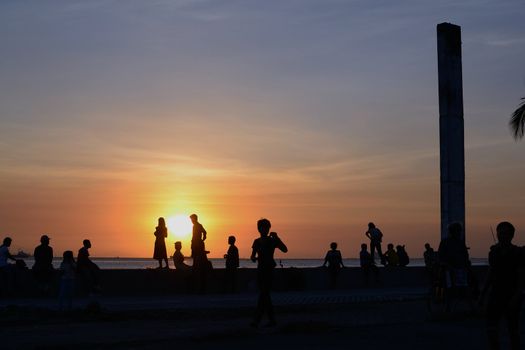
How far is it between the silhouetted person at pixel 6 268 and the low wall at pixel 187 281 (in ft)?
0.18

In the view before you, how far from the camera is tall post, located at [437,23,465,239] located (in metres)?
23.3

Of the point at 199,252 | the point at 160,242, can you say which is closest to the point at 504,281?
the point at 199,252

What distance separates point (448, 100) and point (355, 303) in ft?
17.8

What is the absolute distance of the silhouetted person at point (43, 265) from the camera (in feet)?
84.1

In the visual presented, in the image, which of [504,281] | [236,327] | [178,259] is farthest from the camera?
[178,259]

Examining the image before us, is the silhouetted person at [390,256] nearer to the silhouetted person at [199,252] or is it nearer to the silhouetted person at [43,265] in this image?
the silhouetted person at [199,252]

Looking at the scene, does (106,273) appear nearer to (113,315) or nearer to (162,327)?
(113,315)

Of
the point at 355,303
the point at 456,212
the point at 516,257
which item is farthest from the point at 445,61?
the point at 516,257

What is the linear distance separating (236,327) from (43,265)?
1092cm

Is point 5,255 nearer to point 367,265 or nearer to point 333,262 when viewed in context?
point 333,262

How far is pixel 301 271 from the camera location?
3092 cm

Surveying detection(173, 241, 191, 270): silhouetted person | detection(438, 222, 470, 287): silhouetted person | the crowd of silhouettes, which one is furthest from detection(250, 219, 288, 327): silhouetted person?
detection(173, 241, 191, 270): silhouetted person

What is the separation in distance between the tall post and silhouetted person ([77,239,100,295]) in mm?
9829

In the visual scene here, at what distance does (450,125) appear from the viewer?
23328 mm
